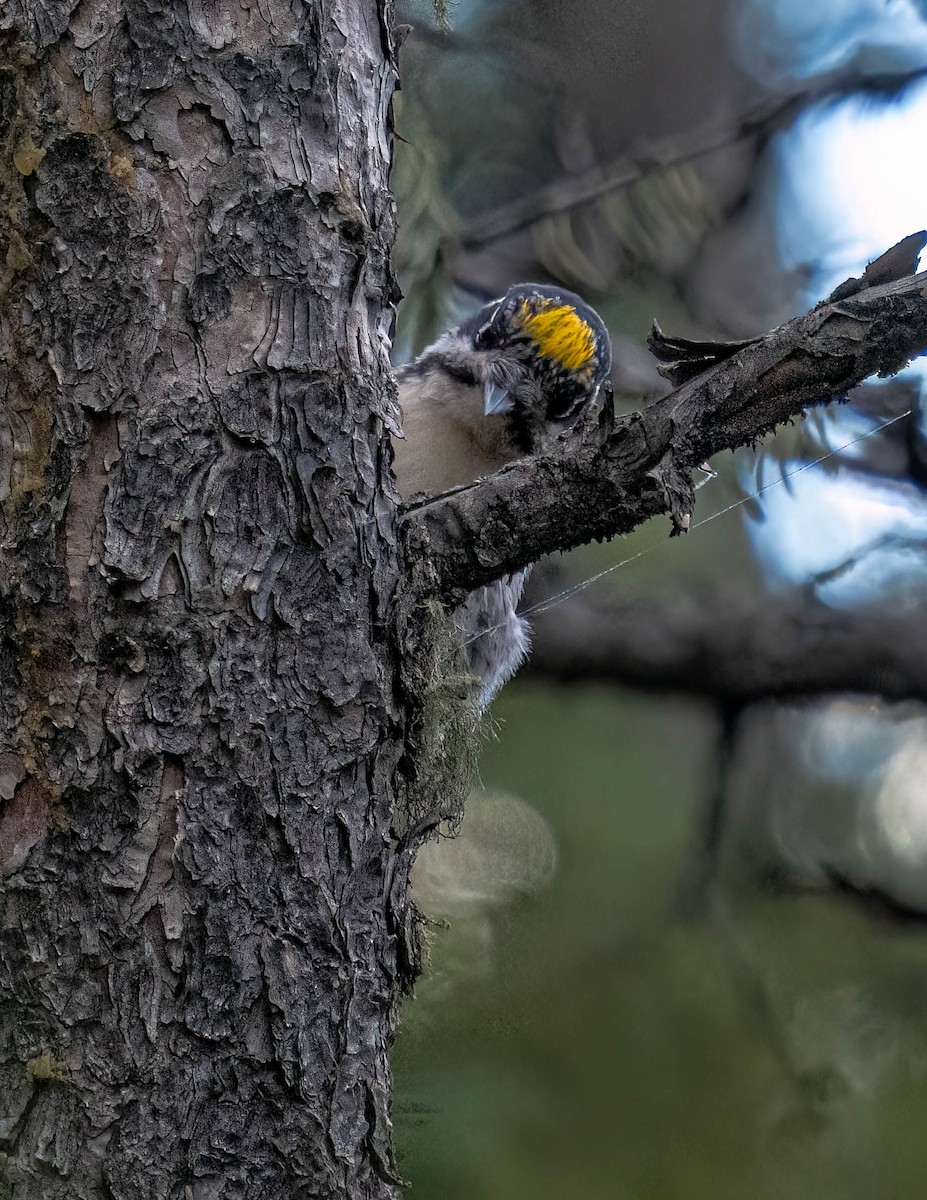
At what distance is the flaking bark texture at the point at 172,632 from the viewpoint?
0.70 m

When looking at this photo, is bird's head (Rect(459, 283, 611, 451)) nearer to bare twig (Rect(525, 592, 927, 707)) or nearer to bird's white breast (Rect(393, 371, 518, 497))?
bird's white breast (Rect(393, 371, 518, 497))

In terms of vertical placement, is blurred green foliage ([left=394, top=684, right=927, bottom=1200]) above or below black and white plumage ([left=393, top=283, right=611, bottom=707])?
below

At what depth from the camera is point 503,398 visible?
162 cm

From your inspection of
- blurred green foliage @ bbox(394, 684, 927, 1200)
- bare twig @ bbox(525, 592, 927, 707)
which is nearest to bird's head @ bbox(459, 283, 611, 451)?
bare twig @ bbox(525, 592, 927, 707)

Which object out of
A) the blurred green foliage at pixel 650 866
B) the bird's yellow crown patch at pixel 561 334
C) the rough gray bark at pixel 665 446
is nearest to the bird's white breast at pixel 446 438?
the bird's yellow crown patch at pixel 561 334

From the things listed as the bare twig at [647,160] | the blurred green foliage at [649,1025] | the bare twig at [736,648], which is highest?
the bare twig at [647,160]

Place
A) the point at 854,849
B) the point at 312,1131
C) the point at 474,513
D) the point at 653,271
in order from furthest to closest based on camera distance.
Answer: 1. the point at 653,271
2. the point at 854,849
3. the point at 474,513
4. the point at 312,1131

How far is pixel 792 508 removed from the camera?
1.75 m

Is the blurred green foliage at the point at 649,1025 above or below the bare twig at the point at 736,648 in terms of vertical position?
below

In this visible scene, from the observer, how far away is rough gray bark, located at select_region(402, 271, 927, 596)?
74 centimetres

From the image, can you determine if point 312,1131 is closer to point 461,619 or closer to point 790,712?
point 461,619

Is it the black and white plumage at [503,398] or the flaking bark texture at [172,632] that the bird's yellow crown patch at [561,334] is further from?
the flaking bark texture at [172,632]

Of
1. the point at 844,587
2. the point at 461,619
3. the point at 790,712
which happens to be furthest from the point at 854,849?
the point at 461,619

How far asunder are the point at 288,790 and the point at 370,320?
13.6 inches
